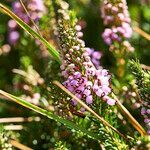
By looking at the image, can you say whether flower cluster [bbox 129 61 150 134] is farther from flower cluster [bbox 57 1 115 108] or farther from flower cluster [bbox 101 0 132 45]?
flower cluster [bbox 101 0 132 45]

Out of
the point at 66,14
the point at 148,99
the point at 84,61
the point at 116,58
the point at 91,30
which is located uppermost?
the point at 91,30

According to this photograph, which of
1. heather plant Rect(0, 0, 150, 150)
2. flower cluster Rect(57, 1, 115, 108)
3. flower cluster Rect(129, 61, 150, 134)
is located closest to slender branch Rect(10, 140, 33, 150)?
heather plant Rect(0, 0, 150, 150)

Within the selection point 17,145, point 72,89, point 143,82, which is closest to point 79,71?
point 72,89

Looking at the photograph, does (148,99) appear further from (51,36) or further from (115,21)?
(51,36)

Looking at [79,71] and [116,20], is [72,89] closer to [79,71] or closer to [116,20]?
[79,71]

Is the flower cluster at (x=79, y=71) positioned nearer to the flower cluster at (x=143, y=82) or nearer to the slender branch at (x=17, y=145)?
Answer: the flower cluster at (x=143, y=82)

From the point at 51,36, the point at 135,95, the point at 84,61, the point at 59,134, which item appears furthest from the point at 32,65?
the point at 84,61

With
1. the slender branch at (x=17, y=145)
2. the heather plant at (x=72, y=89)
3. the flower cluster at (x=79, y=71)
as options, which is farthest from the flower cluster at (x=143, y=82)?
the slender branch at (x=17, y=145)
